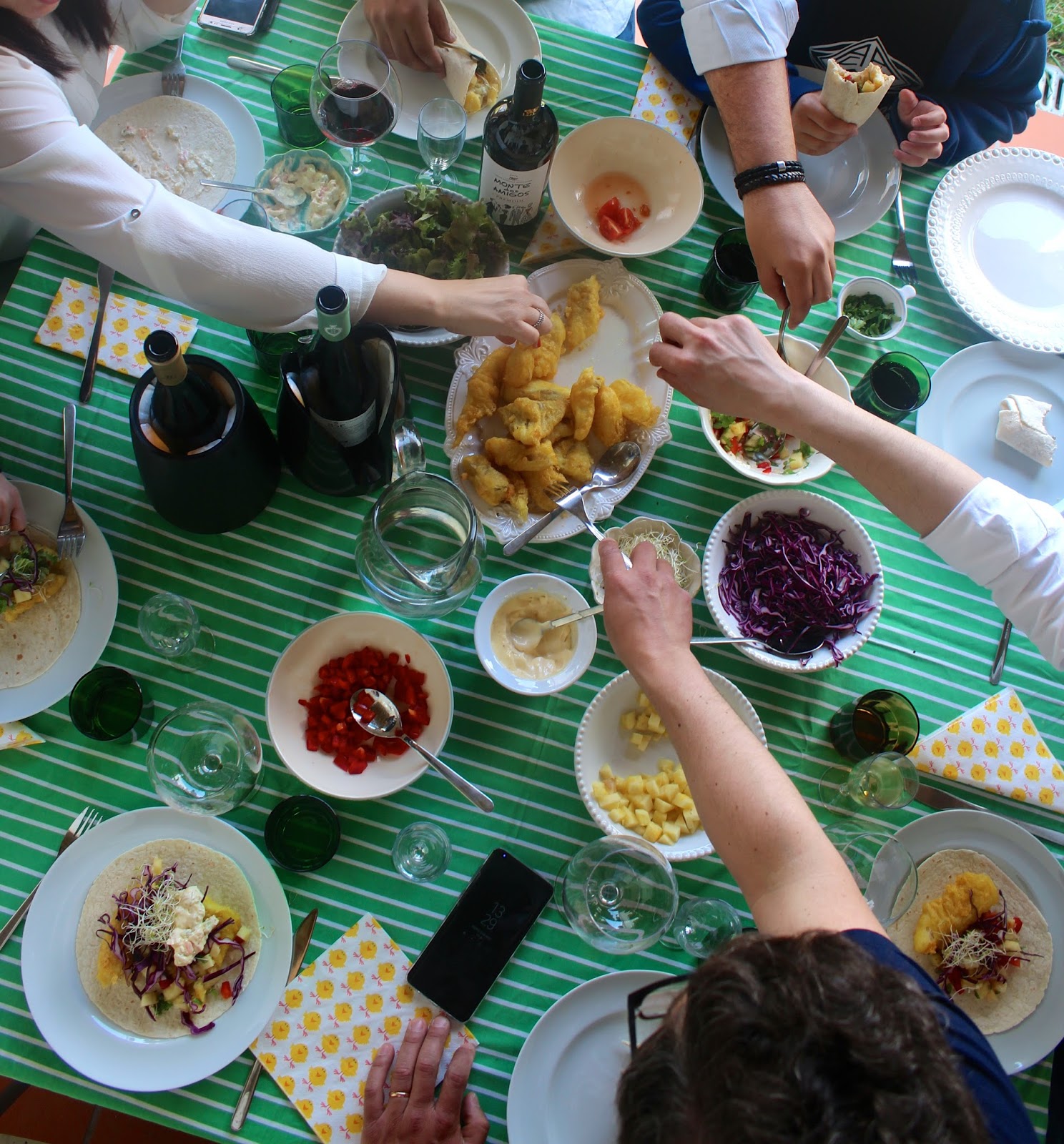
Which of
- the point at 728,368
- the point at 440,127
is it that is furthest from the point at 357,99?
the point at 728,368

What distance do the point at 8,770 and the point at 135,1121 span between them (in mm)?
933

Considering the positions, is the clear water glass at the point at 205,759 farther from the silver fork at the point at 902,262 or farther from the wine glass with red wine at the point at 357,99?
the silver fork at the point at 902,262

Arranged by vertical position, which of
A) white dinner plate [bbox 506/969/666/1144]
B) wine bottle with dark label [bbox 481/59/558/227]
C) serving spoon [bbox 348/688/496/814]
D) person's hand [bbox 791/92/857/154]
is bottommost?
white dinner plate [bbox 506/969/666/1144]

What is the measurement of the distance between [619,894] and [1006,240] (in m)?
1.74

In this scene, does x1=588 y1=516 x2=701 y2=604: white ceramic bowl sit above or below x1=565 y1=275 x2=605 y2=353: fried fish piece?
below

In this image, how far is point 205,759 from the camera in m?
1.41

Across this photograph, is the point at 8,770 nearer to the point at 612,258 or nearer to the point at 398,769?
the point at 398,769

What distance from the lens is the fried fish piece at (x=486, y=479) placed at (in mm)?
1551

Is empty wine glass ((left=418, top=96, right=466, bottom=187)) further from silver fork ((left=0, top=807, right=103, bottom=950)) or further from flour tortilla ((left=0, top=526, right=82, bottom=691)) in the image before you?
silver fork ((left=0, top=807, right=103, bottom=950))

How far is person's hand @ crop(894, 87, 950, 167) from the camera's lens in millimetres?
1818

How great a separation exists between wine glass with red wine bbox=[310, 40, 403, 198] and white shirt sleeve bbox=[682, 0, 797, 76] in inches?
26.3

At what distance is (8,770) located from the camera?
144cm

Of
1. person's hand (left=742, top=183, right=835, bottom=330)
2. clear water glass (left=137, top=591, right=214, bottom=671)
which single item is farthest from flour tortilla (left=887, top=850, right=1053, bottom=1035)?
clear water glass (left=137, top=591, right=214, bottom=671)

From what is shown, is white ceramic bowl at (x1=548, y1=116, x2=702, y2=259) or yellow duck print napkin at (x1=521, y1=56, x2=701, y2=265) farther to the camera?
yellow duck print napkin at (x1=521, y1=56, x2=701, y2=265)
